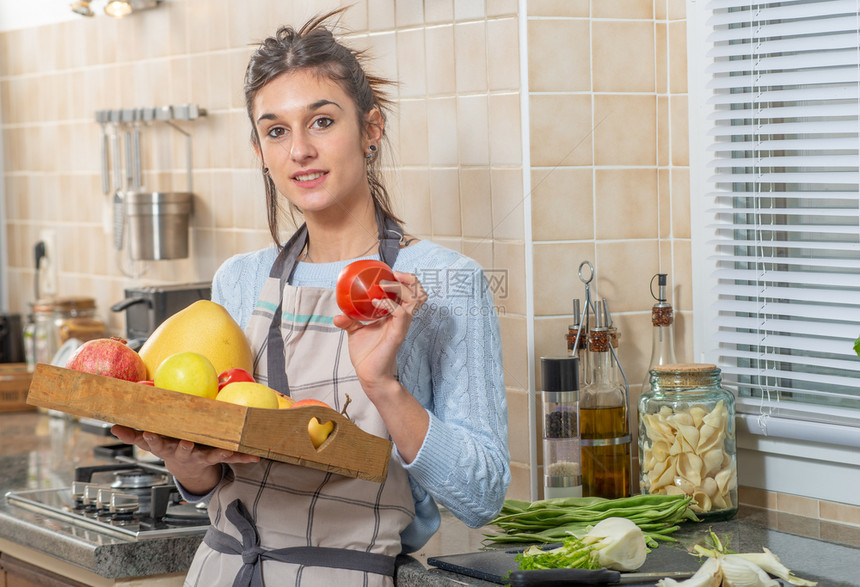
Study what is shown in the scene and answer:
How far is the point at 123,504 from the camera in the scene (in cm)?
173

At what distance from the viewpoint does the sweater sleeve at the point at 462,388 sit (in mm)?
1219

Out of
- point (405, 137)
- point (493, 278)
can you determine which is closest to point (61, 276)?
point (405, 137)

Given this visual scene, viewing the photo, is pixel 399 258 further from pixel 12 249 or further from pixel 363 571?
pixel 12 249

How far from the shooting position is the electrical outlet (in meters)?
3.19

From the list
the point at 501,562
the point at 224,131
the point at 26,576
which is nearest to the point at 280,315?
the point at 501,562

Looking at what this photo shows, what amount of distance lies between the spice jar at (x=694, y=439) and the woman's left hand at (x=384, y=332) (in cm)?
58

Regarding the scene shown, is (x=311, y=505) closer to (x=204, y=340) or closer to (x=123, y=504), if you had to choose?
(x=204, y=340)

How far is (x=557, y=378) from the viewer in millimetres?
1633

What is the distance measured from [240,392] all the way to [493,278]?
69cm

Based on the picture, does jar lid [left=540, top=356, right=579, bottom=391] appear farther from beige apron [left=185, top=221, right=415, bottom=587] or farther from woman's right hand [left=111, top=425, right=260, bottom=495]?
woman's right hand [left=111, top=425, right=260, bottom=495]

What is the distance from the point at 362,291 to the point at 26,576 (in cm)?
103

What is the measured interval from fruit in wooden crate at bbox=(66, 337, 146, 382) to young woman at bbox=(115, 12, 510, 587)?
0.08 m

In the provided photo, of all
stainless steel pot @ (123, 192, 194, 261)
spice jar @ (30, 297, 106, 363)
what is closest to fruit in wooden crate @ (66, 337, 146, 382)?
stainless steel pot @ (123, 192, 194, 261)

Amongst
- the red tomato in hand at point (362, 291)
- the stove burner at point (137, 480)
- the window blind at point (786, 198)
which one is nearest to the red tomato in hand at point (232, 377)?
the red tomato in hand at point (362, 291)
